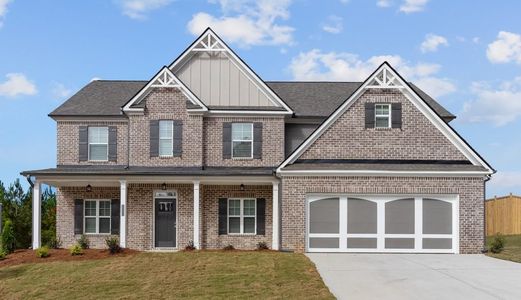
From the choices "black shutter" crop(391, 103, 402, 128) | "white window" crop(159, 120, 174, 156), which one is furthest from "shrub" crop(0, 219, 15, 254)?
"black shutter" crop(391, 103, 402, 128)

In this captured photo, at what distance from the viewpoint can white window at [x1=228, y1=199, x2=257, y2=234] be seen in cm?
2661

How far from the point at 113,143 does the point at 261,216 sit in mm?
6966

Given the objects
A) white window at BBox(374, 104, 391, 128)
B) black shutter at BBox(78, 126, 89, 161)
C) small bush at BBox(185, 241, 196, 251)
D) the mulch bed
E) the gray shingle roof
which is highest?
the gray shingle roof

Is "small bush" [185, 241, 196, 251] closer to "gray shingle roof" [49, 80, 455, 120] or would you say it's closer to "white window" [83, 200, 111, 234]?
"white window" [83, 200, 111, 234]

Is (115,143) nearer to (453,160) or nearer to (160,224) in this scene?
(160,224)

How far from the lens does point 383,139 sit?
81.9 feet

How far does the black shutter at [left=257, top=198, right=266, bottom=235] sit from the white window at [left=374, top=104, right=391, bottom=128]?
5.66m

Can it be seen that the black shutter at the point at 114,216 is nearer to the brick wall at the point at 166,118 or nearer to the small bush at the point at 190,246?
the brick wall at the point at 166,118

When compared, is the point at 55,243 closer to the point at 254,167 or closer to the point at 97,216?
the point at 97,216

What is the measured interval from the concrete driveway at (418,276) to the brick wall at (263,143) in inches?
198

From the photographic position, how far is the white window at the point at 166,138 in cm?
2642

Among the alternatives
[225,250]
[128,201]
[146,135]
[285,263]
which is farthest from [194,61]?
[285,263]

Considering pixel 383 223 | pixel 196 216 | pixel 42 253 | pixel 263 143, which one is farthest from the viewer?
pixel 263 143

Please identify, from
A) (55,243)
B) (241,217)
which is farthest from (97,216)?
(241,217)
